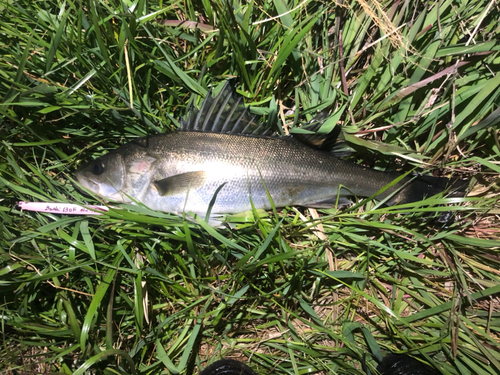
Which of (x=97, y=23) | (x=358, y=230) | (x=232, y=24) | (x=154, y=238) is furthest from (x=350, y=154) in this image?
(x=97, y=23)

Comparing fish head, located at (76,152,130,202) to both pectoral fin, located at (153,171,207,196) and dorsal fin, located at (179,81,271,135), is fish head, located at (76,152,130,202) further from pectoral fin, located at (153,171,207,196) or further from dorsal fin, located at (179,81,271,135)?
dorsal fin, located at (179,81,271,135)

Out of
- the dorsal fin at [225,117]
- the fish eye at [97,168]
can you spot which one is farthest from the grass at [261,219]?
the fish eye at [97,168]

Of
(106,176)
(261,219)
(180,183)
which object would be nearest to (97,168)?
(106,176)

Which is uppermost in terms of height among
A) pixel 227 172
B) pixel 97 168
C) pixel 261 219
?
pixel 227 172

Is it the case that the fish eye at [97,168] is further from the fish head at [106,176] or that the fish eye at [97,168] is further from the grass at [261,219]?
the grass at [261,219]

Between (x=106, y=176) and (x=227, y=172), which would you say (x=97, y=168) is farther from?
(x=227, y=172)
